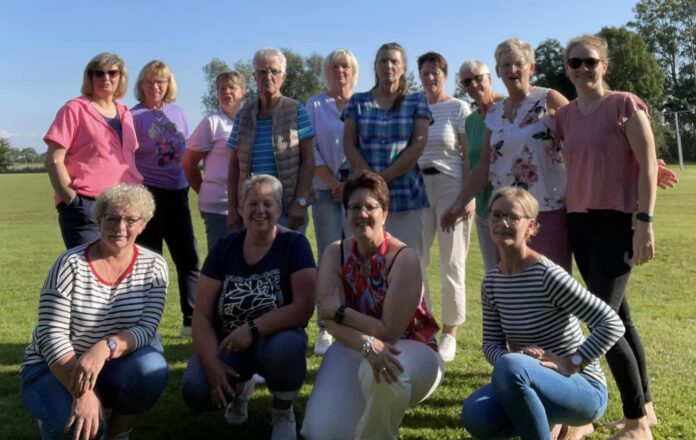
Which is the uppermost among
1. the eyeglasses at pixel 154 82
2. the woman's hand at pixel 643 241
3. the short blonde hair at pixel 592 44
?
the eyeglasses at pixel 154 82

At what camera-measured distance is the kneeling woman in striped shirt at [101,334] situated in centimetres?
358

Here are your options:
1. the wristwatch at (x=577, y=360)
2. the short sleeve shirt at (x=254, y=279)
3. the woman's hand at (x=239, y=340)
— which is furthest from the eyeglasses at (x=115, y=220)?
the wristwatch at (x=577, y=360)

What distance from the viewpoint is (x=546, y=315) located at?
11.8 feet

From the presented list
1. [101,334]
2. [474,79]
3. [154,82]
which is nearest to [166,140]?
[154,82]

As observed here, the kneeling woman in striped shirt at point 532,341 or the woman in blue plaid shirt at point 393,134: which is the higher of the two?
the woman in blue plaid shirt at point 393,134

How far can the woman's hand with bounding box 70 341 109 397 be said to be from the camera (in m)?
3.55

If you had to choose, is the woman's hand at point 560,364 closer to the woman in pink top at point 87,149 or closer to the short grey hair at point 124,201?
the short grey hair at point 124,201

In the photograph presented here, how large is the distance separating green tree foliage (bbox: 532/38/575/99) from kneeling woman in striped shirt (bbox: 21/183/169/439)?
209 ft

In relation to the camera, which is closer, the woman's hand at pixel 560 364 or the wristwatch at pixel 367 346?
the woman's hand at pixel 560 364

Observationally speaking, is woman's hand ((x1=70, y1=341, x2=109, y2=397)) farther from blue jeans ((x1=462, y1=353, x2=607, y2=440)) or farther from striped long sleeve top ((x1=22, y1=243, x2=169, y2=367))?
blue jeans ((x1=462, y1=353, x2=607, y2=440))

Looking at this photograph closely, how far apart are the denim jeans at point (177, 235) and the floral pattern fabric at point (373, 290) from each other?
3003mm

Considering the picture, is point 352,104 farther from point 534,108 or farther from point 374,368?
point 374,368

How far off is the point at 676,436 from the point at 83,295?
3.56 metres

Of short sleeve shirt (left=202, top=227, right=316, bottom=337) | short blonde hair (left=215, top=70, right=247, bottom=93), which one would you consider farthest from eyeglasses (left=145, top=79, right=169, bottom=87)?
short sleeve shirt (left=202, top=227, right=316, bottom=337)
